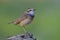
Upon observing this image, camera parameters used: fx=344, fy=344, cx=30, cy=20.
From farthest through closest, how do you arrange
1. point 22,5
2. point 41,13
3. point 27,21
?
1. point 22,5
2. point 41,13
3. point 27,21

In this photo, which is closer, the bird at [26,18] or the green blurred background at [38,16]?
the bird at [26,18]

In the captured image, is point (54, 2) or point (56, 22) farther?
point (54, 2)

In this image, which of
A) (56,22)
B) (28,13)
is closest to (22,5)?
(56,22)

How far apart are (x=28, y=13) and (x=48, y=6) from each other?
90.2 inches

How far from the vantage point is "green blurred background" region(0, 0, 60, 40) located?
3.44 m

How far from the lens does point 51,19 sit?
407 cm

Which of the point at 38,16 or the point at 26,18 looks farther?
the point at 38,16

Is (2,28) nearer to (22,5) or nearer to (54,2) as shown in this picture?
(22,5)

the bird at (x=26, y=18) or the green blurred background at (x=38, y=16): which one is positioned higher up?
the green blurred background at (x=38, y=16)

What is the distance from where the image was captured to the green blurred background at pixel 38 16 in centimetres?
344

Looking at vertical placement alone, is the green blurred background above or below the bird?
above

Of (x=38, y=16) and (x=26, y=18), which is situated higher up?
(x=38, y=16)

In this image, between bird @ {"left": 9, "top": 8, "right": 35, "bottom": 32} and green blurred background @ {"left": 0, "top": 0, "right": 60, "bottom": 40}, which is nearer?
bird @ {"left": 9, "top": 8, "right": 35, "bottom": 32}

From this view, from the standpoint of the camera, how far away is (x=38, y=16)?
4.06 meters
